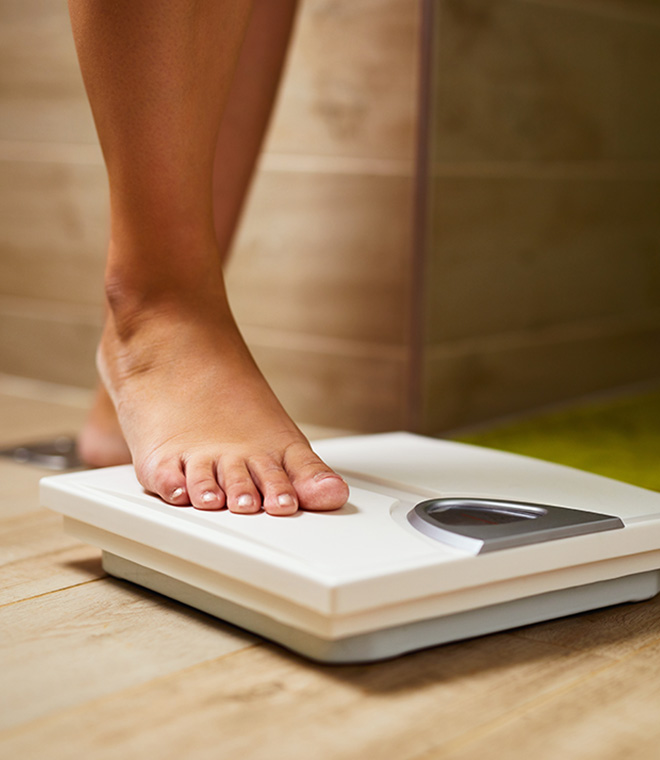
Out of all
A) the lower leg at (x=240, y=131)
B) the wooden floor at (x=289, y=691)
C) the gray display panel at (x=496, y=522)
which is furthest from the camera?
the lower leg at (x=240, y=131)

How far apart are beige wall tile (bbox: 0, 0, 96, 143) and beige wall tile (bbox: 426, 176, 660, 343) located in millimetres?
677

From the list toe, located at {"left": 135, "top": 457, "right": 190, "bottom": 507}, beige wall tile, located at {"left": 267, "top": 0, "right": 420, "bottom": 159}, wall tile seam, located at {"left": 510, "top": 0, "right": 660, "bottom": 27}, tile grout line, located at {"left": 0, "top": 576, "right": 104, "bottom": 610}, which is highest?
wall tile seam, located at {"left": 510, "top": 0, "right": 660, "bottom": 27}

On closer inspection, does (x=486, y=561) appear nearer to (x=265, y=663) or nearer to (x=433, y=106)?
(x=265, y=663)

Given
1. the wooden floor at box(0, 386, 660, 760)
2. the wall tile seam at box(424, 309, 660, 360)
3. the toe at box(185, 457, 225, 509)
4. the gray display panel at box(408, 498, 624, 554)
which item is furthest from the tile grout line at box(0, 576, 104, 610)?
the wall tile seam at box(424, 309, 660, 360)

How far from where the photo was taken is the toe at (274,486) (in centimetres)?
72

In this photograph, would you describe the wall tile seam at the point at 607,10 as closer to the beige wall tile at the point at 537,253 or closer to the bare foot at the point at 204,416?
the beige wall tile at the point at 537,253

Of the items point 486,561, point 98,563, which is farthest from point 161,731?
point 98,563

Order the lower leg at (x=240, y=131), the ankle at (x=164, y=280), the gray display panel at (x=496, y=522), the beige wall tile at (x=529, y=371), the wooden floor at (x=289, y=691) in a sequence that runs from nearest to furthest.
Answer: the wooden floor at (x=289, y=691) → the gray display panel at (x=496, y=522) → the ankle at (x=164, y=280) → the lower leg at (x=240, y=131) → the beige wall tile at (x=529, y=371)

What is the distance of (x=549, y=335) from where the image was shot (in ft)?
5.59

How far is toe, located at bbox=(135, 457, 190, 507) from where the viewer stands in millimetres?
749

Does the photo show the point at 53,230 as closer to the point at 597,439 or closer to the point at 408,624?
the point at 597,439

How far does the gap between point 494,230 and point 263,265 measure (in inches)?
13.9

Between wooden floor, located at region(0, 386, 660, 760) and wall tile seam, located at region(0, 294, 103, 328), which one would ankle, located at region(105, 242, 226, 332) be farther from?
wall tile seam, located at region(0, 294, 103, 328)

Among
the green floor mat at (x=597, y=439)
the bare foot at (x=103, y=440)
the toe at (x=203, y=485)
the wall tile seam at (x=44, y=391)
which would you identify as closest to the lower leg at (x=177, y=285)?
the toe at (x=203, y=485)
